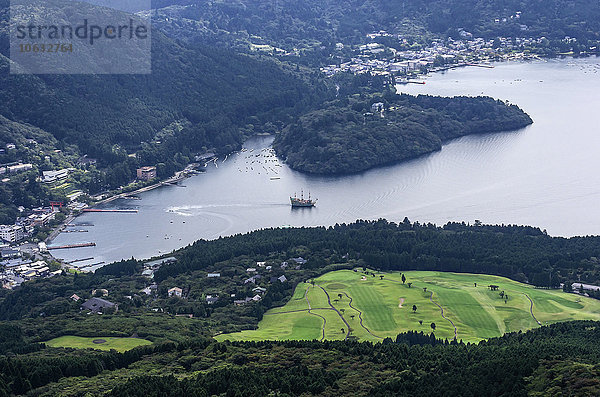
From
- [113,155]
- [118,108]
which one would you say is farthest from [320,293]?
[118,108]

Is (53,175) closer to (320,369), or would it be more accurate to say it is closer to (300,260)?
(300,260)

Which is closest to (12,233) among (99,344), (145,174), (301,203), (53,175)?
(53,175)

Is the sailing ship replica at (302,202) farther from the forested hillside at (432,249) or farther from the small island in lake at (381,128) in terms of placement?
the small island in lake at (381,128)

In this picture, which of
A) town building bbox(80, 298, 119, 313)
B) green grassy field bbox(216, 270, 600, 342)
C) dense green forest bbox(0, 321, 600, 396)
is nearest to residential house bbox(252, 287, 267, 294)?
green grassy field bbox(216, 270, 600, 342)

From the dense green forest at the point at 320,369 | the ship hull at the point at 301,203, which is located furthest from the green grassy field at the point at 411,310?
the ship hull at the point at 301,203

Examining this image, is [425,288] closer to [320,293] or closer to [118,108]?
[320,293]

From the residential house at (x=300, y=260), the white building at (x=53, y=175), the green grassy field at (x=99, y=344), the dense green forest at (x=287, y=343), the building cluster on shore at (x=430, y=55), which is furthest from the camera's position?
the building cluster on shore at (x=430, y=55)
